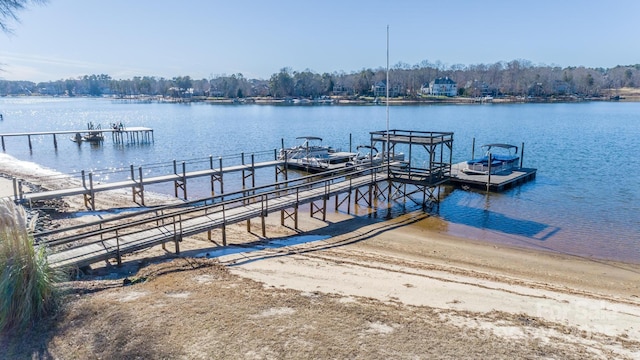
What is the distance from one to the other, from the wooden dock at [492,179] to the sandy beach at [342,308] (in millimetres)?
10748

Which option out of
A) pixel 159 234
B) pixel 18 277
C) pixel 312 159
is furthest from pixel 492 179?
pixel 18 277

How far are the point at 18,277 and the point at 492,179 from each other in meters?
24.3

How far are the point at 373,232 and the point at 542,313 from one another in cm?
846

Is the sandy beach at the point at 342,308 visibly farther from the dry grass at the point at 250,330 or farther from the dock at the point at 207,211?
the dock at the point at 207,211

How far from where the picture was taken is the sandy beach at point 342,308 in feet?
22.8

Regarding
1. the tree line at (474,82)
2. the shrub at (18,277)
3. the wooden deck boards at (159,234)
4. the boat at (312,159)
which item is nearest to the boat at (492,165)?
the boat at (312,159)

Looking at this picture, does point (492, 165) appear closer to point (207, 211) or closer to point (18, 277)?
point (207, 211)

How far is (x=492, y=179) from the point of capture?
26.0 meters

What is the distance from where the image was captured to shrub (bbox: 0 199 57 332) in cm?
709

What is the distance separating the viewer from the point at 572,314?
30.2ft

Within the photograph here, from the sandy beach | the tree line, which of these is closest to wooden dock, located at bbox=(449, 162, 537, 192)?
the sandy beach

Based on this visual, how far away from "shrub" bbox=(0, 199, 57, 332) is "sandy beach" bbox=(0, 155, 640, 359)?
0.35 meters

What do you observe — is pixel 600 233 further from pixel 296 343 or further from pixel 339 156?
pixel 339 156

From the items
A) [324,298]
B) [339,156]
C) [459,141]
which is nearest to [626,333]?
[324,298]
